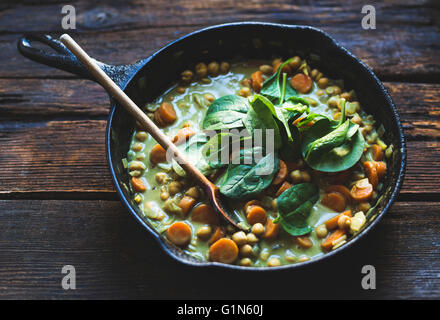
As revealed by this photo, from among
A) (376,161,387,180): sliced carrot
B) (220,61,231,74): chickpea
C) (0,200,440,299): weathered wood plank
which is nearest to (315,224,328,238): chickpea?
(0,200,440,299): weathered wood plank

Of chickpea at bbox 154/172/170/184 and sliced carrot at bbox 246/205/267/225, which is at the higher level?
chickpea at bbox 154/172/170/184

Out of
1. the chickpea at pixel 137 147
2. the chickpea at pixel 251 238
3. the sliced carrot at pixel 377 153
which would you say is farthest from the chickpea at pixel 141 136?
the sliced carrot at pixel 377 153

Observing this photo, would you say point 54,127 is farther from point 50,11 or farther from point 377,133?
point 377,133

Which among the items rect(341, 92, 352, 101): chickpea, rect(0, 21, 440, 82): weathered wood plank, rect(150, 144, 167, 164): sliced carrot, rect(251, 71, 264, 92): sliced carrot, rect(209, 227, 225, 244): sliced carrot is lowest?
rect(209, 227, 225, 244): sliced carrot

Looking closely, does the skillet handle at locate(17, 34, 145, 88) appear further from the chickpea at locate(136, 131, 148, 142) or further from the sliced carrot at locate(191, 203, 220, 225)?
the sliced carrot at locate(191, 203, 220, 225)

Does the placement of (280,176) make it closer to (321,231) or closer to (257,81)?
(321,231)

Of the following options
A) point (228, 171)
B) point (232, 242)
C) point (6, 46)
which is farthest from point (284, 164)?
point (6, 46)

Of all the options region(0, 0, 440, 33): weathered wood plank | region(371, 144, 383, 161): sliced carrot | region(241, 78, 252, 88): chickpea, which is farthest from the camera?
region(0, 0, 440, 33): weathered wood plank
